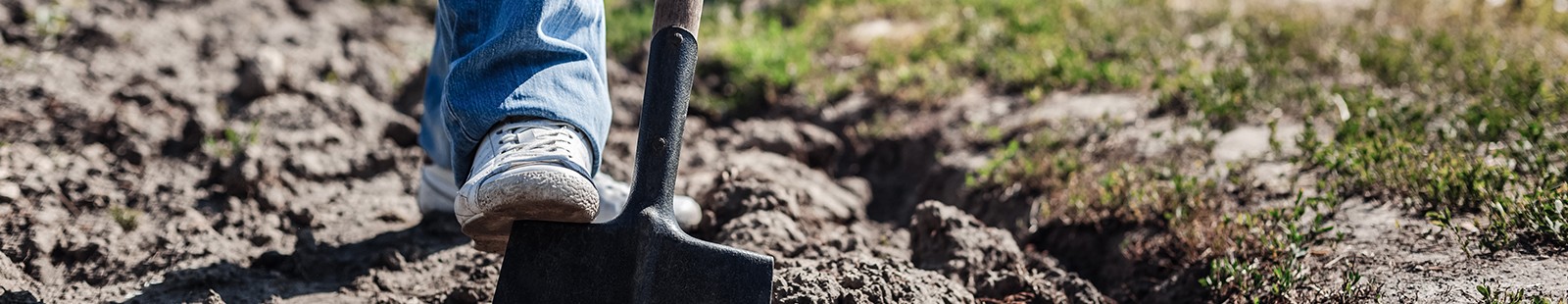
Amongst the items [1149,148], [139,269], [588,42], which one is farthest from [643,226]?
[1149,148]

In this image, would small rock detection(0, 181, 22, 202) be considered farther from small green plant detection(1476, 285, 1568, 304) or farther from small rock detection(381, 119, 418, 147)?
small green plant detection(1476, 285, 1568, 304)

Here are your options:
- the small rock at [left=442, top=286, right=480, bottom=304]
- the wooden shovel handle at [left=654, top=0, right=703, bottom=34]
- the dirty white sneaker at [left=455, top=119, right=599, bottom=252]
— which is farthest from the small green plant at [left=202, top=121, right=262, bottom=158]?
the wooden shovel handle at [left=654, top=0, right=703, bottom=34]

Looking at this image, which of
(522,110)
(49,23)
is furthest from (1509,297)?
(49,23)

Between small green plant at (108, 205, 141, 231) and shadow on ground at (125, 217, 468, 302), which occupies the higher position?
shadow on ground at (125, 217, 468, 302)

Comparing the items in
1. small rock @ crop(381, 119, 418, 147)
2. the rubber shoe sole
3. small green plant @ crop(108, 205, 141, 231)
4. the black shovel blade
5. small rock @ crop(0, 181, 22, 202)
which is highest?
the rubber shoe sole

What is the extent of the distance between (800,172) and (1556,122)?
218 cm

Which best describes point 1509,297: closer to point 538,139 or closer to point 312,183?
point 538,139

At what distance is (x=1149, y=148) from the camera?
3.61m

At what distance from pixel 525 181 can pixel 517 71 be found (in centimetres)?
35

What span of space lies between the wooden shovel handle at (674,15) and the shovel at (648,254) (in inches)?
2.7

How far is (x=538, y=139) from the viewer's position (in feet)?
7.31

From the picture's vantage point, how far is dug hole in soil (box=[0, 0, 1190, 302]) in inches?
104

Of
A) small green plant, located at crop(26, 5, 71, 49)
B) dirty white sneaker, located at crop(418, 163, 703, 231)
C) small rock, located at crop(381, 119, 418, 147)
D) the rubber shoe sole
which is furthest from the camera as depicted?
small green plant, located at crop(26, 5, 71, 49)

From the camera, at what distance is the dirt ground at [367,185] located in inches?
103
